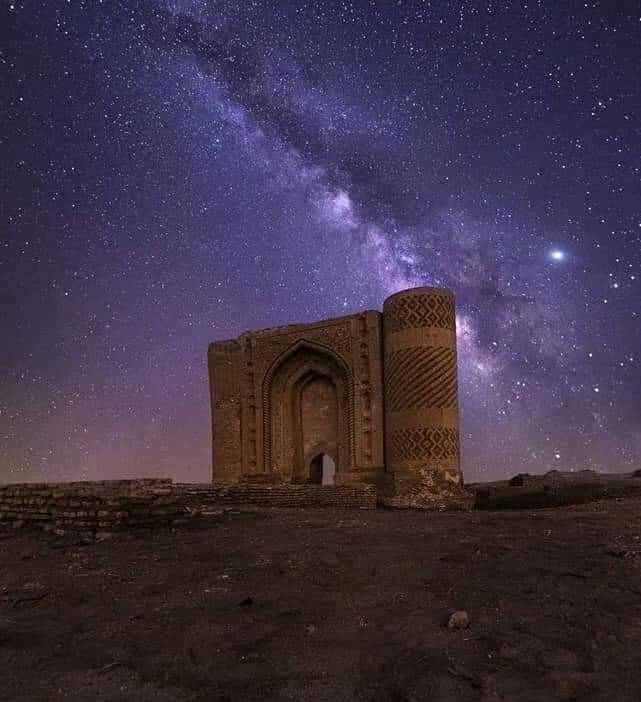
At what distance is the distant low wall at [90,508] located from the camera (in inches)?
289

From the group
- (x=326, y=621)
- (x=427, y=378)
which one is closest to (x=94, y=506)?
(x=326, y=621)

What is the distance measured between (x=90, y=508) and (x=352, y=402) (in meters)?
8.83

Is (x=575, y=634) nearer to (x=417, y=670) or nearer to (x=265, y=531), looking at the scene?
(x=417, y=670)

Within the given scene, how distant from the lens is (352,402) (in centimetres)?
1540

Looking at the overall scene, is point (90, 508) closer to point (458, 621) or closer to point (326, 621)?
point (326, 621)

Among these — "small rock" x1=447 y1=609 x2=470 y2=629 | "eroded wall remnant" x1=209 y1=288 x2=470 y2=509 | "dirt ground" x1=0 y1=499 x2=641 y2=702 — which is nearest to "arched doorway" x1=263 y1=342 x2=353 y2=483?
"eroded wall remnant" x1=209 y1=288 x2=470 y2=509

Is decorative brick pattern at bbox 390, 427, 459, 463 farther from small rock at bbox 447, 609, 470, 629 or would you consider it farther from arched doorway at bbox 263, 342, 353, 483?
small rock at bbox 447, 609, 470, 629

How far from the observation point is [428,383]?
13.8 m

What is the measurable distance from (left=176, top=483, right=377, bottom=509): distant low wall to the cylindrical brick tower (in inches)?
52.7

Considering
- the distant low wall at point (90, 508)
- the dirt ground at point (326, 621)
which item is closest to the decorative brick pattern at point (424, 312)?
the distant low wall at point (90, 508)

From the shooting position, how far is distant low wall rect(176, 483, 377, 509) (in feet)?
38.2

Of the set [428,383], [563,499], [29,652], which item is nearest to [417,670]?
[29,652]

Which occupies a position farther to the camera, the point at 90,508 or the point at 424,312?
the point at 424,312

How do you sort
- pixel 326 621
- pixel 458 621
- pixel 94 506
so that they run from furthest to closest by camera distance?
1. pixel 94 506
2. pixel 326 621
3. pixel 458 621
